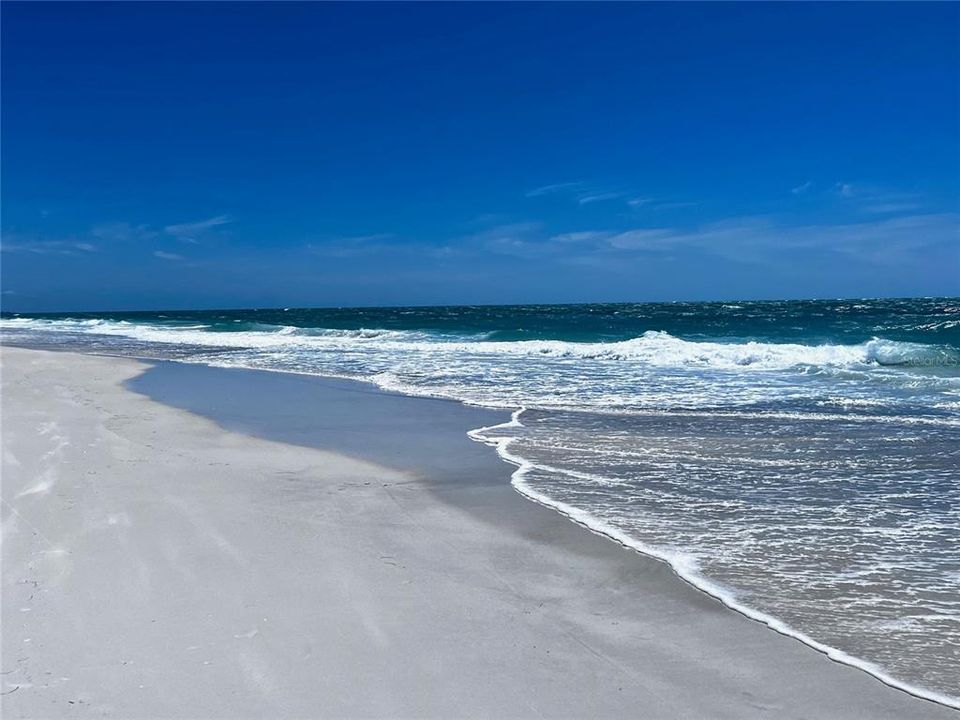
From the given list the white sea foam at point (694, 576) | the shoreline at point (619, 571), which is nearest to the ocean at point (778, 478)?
the white sea foam at point (694, 576)

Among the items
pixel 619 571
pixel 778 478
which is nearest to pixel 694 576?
pixel 619 571

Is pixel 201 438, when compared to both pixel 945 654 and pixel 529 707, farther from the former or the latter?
pixel 945 654

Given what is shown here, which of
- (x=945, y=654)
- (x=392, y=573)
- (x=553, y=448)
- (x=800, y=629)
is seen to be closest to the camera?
(x=945, y=654)

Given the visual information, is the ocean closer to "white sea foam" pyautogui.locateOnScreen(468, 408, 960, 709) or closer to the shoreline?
"white sea foam" pyautogui.locateOnScreen(468, 408, 960, 709)

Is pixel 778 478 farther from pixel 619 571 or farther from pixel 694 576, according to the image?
pixel 619 571

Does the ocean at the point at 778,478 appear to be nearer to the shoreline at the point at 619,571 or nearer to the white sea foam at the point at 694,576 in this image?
the white sea foam at the point at 694,576

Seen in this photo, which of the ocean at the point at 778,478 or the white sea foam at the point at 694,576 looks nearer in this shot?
the white sea foam at the point at 694,576

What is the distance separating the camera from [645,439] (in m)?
8.09

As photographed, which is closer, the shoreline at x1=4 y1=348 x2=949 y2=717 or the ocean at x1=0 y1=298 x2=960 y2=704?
the shoreline at x1=4 y1=348 x2=949 y2=717

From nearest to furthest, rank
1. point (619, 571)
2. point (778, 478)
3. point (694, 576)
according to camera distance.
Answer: point (694, 576) → point (619, 571) → point (778, 478)

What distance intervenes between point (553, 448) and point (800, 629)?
4310mm

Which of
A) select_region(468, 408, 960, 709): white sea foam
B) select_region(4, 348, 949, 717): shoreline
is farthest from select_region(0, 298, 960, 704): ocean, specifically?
select_region(4, 348, 949, 717): shoreline

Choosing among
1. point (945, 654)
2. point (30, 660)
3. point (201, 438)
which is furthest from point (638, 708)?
point (201, 438)

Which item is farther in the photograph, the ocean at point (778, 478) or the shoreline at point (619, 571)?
the ocean at point (778, 478)
